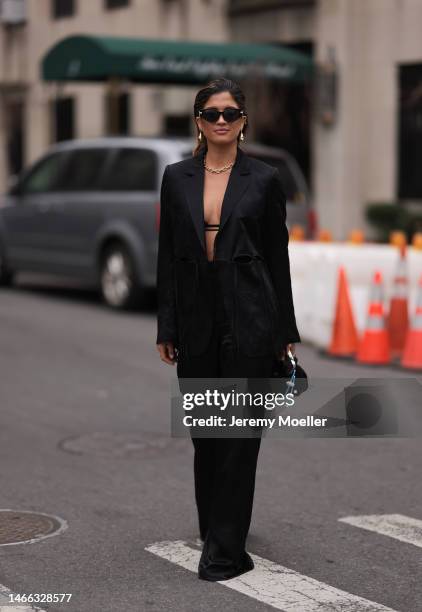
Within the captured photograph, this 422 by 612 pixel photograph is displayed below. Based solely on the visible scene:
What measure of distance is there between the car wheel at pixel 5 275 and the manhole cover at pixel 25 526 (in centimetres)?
1038

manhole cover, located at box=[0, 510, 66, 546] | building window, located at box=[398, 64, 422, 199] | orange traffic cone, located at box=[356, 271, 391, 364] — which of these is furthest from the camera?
building window, located at box=[398, 64, 422, 199]

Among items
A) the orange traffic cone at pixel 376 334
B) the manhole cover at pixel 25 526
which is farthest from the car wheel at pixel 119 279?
the manhole cover at pixel 25 526

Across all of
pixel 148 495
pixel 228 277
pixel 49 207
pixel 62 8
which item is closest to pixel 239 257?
pixel 228 277

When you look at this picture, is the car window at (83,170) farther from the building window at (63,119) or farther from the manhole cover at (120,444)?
the building window at (63,119)

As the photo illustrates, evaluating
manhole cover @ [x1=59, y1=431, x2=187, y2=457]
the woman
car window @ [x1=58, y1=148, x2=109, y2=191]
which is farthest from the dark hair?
car window @ [x1=58, y1=148, x2=109, y2=191]

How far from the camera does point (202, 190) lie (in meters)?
4.78

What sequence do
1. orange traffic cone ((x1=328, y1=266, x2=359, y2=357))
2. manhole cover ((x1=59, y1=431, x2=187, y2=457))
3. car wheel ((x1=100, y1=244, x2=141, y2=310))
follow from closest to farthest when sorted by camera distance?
manhole cover ((x1=59, y1=431, x2=187, y2=457))
orange traffic cone ((x1=328, y1=266, x2=359, y2=357))
car wheel ((x1=100, y1=244, x2=141, y2=310))

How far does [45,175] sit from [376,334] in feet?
20.9

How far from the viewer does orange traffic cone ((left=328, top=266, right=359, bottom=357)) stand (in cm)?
1042

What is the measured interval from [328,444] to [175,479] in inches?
51.1

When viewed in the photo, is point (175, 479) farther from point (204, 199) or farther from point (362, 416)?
point (204, 199)

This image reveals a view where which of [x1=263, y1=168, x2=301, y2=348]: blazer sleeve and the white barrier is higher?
[x1=263, y1=168, x2=301, y2=348]: blazer sleeve

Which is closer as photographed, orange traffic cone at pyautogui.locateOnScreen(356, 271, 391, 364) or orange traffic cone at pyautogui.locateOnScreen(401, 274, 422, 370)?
orange traffic cone at pyautogui.locateOnScreen(401, 274, 422, 370)

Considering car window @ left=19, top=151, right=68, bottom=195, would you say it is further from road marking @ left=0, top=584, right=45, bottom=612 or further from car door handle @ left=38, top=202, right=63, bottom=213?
road marking @ left=0, top=584, right=45, bottom=612
